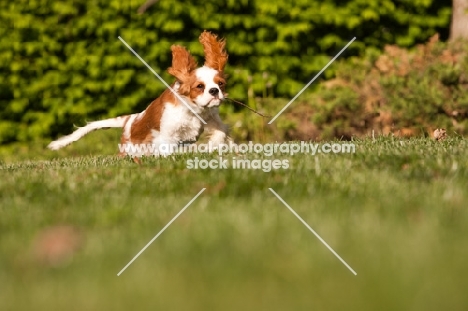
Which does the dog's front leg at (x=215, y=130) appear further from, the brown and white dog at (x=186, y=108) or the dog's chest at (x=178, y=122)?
the dog's chest at (x=178, y=122)

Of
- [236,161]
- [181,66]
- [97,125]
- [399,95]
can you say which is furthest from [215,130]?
[399,95]

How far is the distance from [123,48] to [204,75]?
4.10m

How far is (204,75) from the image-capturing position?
6.59m

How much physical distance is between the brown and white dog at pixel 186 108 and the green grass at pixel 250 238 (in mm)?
1844

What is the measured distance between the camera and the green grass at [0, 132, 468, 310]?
7.92 feet

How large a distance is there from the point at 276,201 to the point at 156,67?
22.9ft

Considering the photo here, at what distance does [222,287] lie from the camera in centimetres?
247

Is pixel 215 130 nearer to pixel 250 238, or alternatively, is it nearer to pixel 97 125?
pixel 97 125

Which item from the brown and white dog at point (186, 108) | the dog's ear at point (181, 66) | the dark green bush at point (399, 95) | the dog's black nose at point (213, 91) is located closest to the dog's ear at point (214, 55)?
the brown and white dog at point (186, 108)

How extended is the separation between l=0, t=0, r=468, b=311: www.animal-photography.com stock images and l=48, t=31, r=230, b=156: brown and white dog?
18mm

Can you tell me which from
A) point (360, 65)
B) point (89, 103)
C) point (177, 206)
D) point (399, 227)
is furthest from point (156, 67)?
point (399, 227)

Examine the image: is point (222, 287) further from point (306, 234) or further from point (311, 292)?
point (306, 234)

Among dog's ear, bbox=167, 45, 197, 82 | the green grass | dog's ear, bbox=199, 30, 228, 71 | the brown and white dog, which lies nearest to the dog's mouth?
the brown and white dog

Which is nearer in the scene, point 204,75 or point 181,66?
point 204,75
